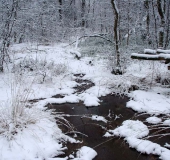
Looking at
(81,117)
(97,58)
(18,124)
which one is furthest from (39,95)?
(97,58)

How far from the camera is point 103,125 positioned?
13.3 feet

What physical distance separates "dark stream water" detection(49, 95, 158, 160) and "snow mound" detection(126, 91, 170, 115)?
22cm

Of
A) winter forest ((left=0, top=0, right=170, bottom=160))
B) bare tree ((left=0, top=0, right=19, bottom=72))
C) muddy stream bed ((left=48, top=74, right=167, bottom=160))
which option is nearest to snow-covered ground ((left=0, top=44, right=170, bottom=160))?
winter forest ((left=0, top=0, right=170, bottom=160))

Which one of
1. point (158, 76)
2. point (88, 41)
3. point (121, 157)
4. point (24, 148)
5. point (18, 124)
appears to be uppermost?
point (88, 41)

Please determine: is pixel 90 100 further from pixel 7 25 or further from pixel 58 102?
pixel 7 25

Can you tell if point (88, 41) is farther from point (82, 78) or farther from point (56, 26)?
point (82, 78)

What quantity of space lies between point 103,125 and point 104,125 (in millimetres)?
21

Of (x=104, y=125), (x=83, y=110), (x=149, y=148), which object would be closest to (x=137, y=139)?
(x=149, y=148)

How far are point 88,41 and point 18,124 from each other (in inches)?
492

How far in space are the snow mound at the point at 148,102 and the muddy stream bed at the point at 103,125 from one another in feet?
0.68

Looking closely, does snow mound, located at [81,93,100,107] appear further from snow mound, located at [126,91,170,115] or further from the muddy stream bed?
snow mound, located at [126,91,170,115]

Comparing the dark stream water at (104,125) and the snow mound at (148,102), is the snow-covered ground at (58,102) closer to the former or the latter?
the snow mound at (148,102)

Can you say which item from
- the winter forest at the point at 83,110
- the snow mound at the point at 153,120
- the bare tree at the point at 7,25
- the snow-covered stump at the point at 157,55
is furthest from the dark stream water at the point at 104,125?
the bare tree at the point at 7,25

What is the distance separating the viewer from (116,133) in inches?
145
